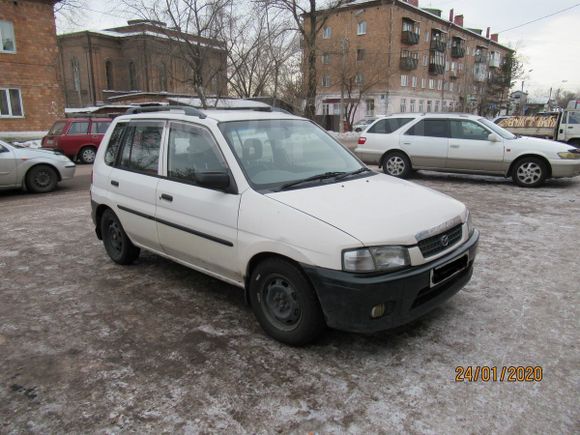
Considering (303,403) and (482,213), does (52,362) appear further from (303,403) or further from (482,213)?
(482,213)

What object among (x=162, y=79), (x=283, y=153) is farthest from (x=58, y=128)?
(x=162, y=79)

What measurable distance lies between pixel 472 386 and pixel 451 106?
66.4m

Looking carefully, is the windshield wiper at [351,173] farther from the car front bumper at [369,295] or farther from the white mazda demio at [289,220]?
the car front bumper at [369,295]

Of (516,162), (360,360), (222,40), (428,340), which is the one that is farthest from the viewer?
(222,40)

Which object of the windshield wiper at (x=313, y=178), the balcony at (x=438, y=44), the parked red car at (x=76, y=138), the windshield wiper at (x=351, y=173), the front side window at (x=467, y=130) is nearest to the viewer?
the windshield wiper at (x=313, y=178)

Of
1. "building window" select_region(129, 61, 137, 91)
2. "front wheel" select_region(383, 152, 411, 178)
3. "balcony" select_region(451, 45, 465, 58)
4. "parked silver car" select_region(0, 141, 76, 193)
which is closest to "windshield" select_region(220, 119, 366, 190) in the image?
"front wheel" select_region(383, 152, 411, 178)

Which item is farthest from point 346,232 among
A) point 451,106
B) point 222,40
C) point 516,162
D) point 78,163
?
point 451,106

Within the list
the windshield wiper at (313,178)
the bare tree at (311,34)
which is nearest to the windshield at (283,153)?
the windshield wiper at (313,178)

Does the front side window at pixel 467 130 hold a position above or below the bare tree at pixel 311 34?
below

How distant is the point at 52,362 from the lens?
3174 millimetres

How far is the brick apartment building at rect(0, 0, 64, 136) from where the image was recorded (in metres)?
23.8

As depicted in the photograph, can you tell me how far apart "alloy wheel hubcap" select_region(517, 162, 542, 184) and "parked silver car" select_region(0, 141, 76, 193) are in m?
10.7

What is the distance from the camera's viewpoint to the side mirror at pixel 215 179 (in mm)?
3408

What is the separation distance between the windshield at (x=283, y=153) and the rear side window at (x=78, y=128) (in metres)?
14.6
